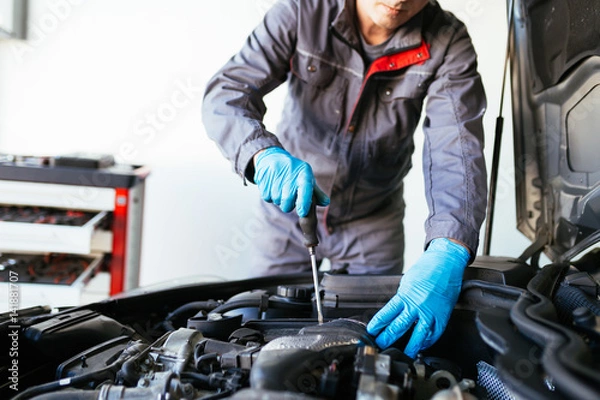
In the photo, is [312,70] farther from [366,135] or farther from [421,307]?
[421,307]

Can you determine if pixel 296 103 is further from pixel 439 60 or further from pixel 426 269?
pixel 426 269

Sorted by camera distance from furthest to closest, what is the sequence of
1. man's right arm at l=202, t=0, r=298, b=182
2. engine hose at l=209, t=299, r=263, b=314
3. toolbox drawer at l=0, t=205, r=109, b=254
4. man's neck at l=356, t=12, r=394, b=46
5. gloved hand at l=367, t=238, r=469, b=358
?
toolbox drawer at l=0, t=205, r=109, b=254 → man's neck at l=356, t=12, r=394, b=46 → man's right arm at l=202, t=0, r=298, b=182 → engine hose at l=209, t=299, r=263, b=314 → gloved hand at l=367, t=238, r=469, b=358

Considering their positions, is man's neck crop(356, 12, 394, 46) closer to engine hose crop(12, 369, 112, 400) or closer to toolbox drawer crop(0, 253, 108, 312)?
engine hose crop(12, 369, 112, 400)

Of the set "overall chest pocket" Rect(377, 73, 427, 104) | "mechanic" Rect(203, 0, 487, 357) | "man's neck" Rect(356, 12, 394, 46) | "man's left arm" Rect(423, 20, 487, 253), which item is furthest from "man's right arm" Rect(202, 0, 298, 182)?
"man's left arm" Rect(423, 20, 487, 253)

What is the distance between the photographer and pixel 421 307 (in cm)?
106

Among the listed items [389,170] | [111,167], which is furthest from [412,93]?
[111,167]

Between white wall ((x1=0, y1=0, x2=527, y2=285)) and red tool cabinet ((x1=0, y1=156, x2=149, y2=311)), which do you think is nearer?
red tool cabinet ((x1=0, y1=156, x2=149, y2=311))

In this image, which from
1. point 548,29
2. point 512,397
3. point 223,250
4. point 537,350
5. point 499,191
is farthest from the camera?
point 223,250

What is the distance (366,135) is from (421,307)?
0.70 metres

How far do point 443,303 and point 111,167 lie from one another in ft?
6.54

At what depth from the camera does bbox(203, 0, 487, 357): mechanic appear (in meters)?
1.21

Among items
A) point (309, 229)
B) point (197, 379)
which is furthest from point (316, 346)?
point (309, 229)

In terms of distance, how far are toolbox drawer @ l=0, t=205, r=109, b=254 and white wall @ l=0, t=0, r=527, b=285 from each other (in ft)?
2.77

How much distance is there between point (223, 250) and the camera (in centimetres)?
318
